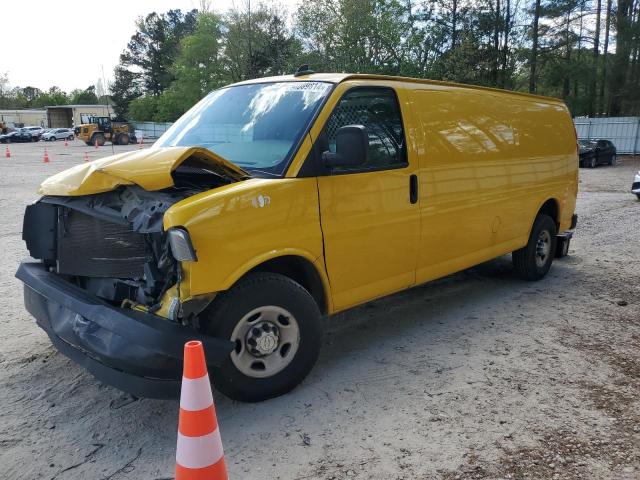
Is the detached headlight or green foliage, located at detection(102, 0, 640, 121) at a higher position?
green foliage, located at detection(102, 0, 640, 121)

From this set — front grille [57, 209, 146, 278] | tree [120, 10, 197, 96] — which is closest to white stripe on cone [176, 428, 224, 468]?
front grille [57, 209, 146, 278]

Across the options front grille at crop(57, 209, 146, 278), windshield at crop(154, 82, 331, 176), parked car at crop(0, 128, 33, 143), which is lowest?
front grille at crop(57, 209, 146, 278)

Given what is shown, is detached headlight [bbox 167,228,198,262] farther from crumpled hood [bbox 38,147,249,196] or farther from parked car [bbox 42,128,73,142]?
parked car [bbox 42,128,73,142]

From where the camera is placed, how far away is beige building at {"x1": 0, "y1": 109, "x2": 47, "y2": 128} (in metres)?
79.6

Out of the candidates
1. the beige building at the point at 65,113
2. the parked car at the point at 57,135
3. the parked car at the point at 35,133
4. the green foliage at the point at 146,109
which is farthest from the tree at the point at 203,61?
the beige building at the point at 65,113

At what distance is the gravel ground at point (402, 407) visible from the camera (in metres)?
2.92

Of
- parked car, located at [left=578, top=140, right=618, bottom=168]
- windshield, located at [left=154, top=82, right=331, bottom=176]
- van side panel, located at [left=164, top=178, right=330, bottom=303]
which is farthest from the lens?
parked car, located at [left=578, top=140, right=618, bottom=168]

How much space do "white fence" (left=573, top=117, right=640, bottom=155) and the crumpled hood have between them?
3303 cm

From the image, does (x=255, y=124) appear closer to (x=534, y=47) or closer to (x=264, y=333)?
(x=264, y=333)

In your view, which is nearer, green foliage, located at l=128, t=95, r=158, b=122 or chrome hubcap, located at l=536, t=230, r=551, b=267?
chrome hubcap, located at l=536, t=230, r=551, b=267

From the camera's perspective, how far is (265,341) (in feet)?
11.2

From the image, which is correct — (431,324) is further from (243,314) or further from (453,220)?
(243,314)

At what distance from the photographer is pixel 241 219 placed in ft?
10.5

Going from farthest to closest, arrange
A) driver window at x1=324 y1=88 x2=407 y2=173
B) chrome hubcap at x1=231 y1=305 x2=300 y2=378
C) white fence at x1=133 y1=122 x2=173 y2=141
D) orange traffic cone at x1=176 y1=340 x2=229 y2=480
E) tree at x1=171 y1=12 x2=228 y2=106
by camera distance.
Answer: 1. white fence at x1=133 y1=122 x2=173 y2=141
2. tree at x1=171 y1=12 x2=228 y2=106
3. driver window at x1=324 y1=88 x2=407 y2=173
4. chrome hubcap at x1=231 y1=305 x2=300 y2=378
5. orange traffic cone at x1=176 y1=340 x2=229 y2=480
